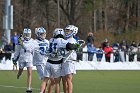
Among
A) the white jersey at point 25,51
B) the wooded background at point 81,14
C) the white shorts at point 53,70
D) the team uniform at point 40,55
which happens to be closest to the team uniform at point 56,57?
the white shorts at point 53,70

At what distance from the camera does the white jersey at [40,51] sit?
17.2 m

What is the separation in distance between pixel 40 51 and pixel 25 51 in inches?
85.9

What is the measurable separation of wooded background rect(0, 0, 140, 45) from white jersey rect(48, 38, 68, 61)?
48897mm

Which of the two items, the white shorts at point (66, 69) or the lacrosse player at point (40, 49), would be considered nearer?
the white shorts at point (66, 69)

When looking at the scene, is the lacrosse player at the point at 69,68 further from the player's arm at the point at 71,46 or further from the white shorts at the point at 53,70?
the player's arm at the point at 71,46

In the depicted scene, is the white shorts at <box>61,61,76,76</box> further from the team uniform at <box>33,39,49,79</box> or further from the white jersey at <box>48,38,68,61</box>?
the team uniform at <box>33,39,49,79</box>

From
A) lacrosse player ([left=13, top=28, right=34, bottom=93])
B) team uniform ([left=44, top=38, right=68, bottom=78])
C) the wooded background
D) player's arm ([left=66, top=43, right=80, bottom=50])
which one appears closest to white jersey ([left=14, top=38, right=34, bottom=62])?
lacrosse player ([left=13, top=28, right=34, bottom=93])

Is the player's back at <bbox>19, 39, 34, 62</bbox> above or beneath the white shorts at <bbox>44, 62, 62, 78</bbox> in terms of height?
above

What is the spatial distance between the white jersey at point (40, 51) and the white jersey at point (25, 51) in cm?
111

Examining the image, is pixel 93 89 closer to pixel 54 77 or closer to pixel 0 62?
pixel 54 77

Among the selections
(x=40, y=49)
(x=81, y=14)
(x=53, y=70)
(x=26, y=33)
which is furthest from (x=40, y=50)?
(x=81, y=14)

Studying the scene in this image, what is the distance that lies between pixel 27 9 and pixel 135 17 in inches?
523

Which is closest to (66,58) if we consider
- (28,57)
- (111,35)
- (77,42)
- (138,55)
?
(77,42)

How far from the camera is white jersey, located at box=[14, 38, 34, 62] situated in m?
19.4
